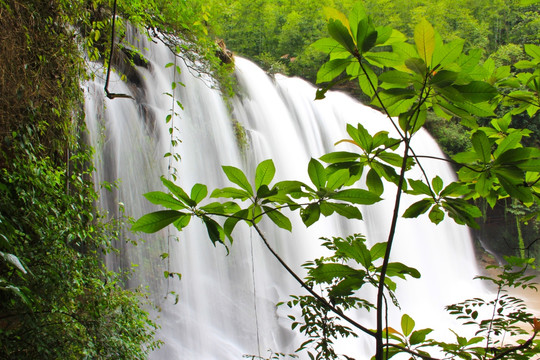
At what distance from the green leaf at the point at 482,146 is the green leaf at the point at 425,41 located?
0.24 m

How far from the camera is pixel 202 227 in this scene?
17.0ft

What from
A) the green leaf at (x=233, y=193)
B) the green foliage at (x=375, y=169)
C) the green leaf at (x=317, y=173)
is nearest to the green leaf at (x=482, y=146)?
the green foliage at (x=375, y=169)

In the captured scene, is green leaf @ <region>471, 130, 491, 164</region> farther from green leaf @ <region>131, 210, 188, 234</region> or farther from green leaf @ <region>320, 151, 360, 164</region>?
green leaf @ <region>131, 210, 188, 234</region>

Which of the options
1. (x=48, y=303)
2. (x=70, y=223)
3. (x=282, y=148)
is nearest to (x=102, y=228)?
(x=70, y=223)

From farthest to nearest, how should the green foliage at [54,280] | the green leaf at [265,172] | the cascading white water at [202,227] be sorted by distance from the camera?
the cascading white water at [202,227], the green foliage at [54,280], the green leaf at [265,172]

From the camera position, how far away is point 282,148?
7480 millimetres

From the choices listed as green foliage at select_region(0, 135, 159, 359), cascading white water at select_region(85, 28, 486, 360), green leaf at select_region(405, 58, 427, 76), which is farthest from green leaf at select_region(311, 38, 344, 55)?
cascading white water at select_region(85, 28, 486, 360)

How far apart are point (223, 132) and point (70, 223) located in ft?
13.1

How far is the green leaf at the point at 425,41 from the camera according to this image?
2.08ft

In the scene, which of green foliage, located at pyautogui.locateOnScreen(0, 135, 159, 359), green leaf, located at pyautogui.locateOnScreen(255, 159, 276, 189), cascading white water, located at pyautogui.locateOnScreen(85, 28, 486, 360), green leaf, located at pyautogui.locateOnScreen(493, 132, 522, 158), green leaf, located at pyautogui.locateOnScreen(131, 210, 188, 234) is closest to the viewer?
green leaf, located at pyautogui.locateOnScreen(131, 210, 188, 234)

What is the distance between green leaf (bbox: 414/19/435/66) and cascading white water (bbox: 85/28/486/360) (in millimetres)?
2160

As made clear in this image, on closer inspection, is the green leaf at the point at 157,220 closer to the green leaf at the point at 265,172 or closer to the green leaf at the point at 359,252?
the green leaf at the point at 265,172

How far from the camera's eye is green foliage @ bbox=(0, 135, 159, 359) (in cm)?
192

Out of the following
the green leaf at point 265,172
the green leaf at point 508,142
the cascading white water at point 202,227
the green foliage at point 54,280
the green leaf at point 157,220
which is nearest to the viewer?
the green leaf at point 157,220
